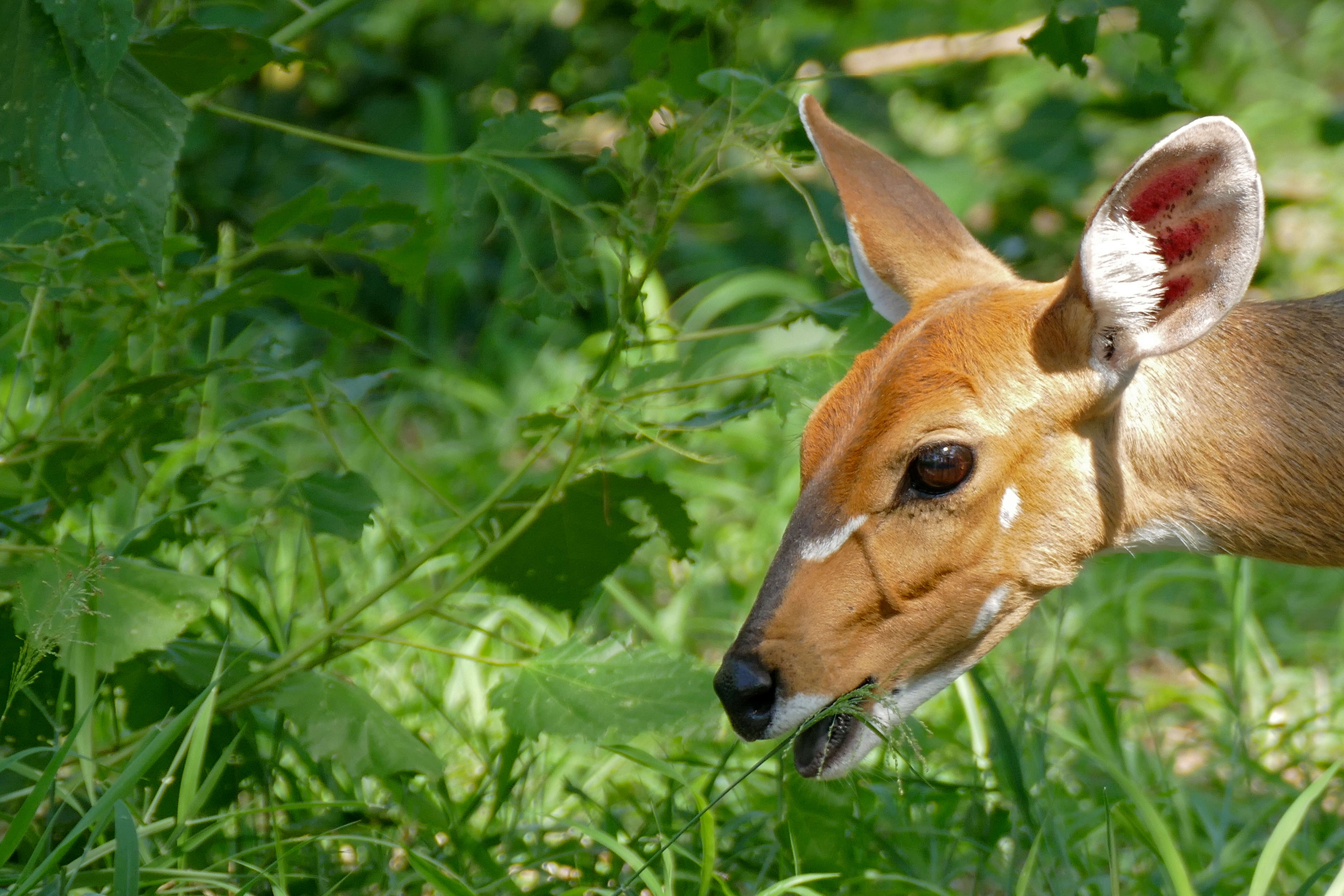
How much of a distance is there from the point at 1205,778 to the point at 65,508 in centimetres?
278

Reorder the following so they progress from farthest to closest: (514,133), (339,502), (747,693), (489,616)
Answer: (489,616) → (339,502) → (514,133) → (747,693)

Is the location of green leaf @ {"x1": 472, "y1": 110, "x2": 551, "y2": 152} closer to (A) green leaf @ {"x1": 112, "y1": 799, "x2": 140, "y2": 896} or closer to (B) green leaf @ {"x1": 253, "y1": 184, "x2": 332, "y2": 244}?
(B) green leaf @ {"x1": 253, "y1": 184, "x2": 332, "y2": 244}

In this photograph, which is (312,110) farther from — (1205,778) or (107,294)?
(1205,778)

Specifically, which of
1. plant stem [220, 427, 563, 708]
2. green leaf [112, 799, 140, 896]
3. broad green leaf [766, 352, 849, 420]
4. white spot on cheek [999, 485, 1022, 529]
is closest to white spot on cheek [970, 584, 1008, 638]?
white spot on cheek [999, 485, 1022, 529]

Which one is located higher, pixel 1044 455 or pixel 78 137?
pixel 78 137

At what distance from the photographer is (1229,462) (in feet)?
8.24

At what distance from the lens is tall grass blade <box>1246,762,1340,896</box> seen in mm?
2117

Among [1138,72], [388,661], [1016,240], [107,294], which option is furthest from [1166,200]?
[1016,240]

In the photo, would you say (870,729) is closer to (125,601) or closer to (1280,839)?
(1280,839)

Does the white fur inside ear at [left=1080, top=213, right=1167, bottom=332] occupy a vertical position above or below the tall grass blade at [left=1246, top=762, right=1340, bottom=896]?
above

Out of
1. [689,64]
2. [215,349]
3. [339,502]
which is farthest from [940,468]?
[215,349]

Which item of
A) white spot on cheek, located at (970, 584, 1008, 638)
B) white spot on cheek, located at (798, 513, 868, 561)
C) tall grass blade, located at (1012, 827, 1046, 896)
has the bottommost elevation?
tall grass blade, located at (1012, 827, 1046, 896)

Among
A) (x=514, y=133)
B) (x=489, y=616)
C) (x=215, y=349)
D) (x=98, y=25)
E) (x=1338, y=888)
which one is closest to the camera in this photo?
(x=1338, y=888)

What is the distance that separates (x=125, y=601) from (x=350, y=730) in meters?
0.46
